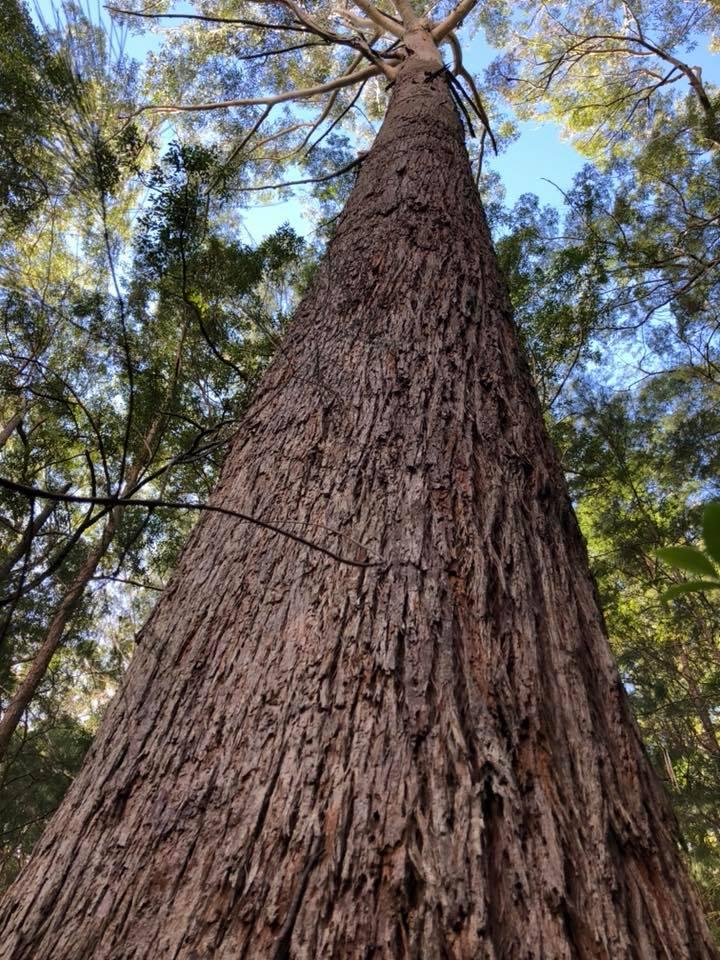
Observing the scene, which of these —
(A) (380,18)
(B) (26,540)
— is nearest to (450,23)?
(A) (380,18)

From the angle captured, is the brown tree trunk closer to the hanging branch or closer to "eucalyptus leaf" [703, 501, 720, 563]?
the hanging branch

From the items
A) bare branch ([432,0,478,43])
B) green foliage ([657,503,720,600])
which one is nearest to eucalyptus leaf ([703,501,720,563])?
green foliage ([657,503,720,600])

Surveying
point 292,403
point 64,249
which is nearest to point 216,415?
point 64,249

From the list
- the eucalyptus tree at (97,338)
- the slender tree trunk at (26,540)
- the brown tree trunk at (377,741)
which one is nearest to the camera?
the brown tree trunk at (377,741)

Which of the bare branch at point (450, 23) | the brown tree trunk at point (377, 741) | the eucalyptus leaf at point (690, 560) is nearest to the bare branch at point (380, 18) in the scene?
the bare branch at point (450, 23)

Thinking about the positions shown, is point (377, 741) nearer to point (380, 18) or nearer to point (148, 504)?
point (148, 504)

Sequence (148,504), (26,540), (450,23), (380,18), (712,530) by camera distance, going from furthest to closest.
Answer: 1. (380,18)
2. (450,23)
3. (26,540)
4. (148,504)
5. (712,530)

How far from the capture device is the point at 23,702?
5648 millimetres

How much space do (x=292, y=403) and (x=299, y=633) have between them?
0.63 meters

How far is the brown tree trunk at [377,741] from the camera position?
58 cm

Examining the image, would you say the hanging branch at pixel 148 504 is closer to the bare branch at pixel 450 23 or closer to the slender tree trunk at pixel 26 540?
the slender tree trunk at pixel 26 540

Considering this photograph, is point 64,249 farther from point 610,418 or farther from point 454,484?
point 454,484

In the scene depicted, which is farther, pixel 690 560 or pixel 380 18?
pixel 380 18

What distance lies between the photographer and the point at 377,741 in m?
0.69
